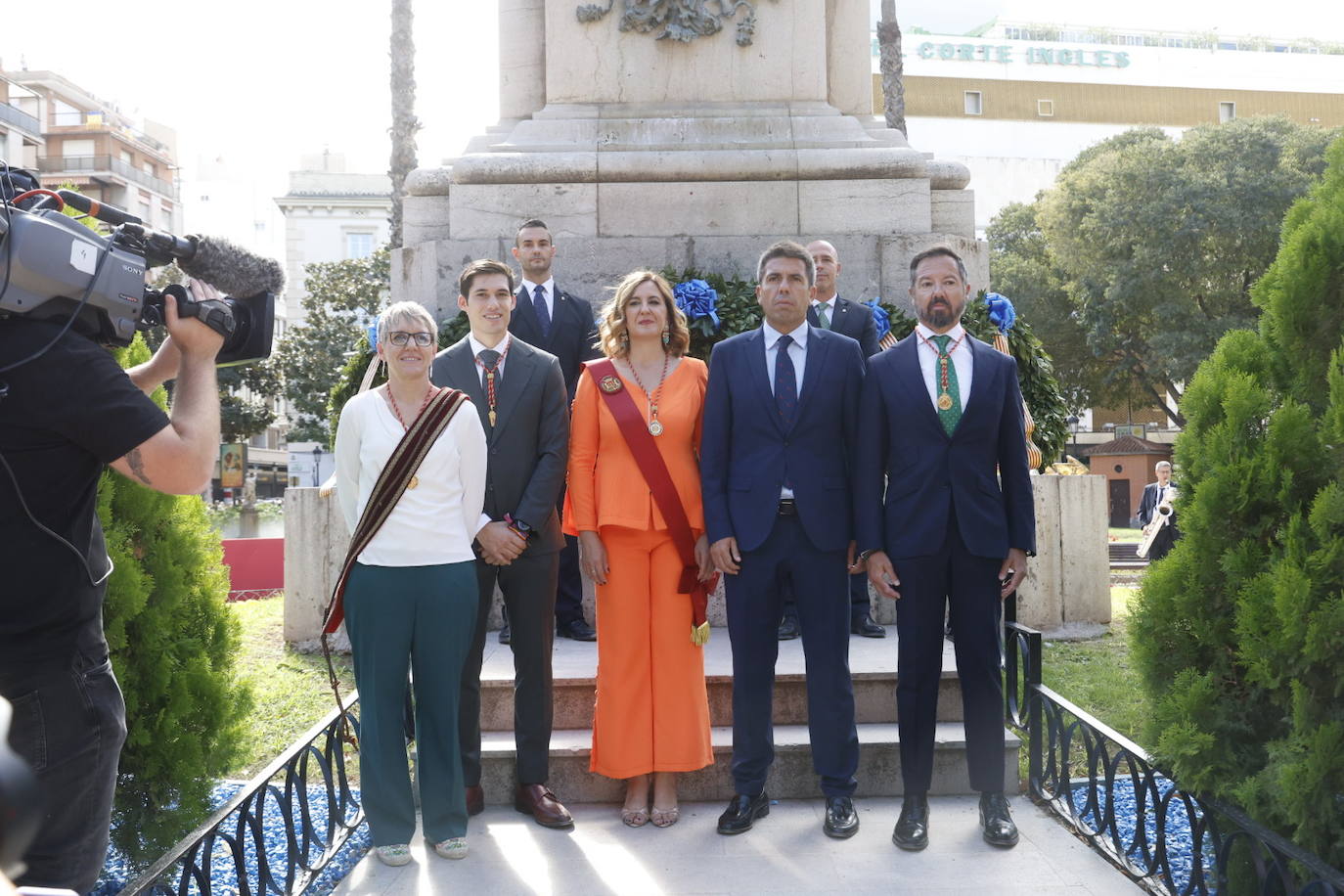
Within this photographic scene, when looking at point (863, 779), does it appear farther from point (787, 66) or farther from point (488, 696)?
point (787, 66)

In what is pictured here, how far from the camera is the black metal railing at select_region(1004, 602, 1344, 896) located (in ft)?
10.6

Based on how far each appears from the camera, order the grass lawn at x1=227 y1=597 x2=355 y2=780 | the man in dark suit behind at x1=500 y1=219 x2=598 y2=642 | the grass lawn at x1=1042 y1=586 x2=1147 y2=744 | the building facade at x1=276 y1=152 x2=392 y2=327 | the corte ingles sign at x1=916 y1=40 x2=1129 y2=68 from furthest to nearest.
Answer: the building facade at x1=276 y1=152 x2=392 y2=327
the corte ingles sign at x1=916 y1=40 x2=1129 y2=68
the man in dark suit behind at x1=500 y1=219 x2=598 y2=642
the grass lawn at x1=1042 y1=586 x2=1147 y2=744
the grass lawn at x1=227 y1=597 x2=355 y2=780

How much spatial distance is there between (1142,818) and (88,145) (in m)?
71.1

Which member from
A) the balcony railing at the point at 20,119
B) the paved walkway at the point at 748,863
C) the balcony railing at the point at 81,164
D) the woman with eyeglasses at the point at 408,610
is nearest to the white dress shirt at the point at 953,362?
the paved walkway at the point at 748,863

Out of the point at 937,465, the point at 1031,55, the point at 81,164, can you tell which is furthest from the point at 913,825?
the point at 81,164

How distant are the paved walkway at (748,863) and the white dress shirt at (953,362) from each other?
5.41 ft

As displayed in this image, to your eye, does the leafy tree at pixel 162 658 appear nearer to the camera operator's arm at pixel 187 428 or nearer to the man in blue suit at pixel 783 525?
the camera operator's arm at pixel 187 428

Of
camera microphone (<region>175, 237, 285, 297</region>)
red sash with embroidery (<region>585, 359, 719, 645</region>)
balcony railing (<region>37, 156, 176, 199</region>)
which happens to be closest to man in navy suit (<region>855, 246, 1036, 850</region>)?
red sash with embroidery (<region>585, 359, 719, 645</region>)

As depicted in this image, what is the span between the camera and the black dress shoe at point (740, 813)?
4.64 m

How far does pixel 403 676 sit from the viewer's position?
4402 mm

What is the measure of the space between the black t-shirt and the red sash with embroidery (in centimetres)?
245

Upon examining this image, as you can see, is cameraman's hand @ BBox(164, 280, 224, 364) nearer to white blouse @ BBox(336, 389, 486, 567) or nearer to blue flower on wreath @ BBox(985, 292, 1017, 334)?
white blouse @ BBox(336, 389, 486, 567)

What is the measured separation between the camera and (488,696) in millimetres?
5473

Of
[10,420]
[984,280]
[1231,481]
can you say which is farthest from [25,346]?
[984,280]
